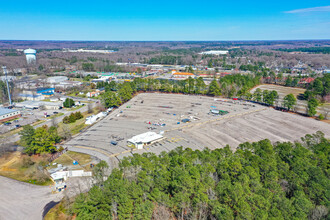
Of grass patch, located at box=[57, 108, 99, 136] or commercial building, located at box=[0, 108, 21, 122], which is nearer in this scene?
grass patch, located at box=[57, 108, 99, 136]

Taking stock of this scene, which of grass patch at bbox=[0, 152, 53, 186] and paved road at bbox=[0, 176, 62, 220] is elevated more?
grass patch at bbox=[0, 152, 53, 186]

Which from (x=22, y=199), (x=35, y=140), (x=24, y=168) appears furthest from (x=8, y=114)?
(x=22, y=199)

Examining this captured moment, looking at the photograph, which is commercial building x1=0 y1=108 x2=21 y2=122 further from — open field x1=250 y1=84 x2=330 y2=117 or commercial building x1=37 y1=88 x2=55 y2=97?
open field x1=250 y1=84 x2=330 y2=117

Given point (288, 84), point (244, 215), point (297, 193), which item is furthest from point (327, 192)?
point (288, 84)

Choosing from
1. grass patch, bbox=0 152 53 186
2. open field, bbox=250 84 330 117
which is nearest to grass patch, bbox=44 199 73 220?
grass patch, bbox=0 152 53 186

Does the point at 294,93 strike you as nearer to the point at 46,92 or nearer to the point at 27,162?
the point at 27,162

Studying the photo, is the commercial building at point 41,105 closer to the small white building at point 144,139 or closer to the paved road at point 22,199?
the small white building at point 144,139

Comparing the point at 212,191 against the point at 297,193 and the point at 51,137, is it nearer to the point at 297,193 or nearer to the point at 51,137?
the point at 297,193

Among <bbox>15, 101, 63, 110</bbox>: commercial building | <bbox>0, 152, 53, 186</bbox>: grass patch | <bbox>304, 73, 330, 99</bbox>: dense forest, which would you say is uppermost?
<bbox>304, 73, 330, 99</bbox>: dense forest
